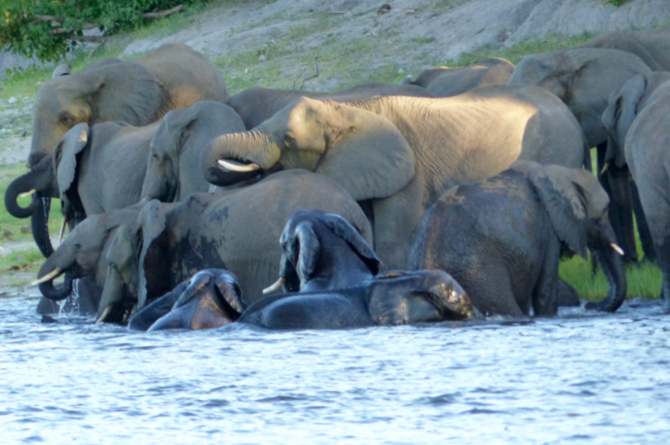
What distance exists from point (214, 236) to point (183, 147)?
1.51 metres

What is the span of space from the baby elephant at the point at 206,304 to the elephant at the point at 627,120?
10.2 feet

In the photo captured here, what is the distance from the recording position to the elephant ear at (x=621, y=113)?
823cm

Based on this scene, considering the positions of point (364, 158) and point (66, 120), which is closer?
point (364, 158)

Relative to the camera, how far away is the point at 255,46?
22.5 meters

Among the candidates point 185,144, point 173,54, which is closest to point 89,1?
point 173,54

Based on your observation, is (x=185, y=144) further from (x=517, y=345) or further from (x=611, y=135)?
(x=517, y=345)

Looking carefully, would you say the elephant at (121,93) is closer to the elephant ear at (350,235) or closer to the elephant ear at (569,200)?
the elephant ear at (350,235)

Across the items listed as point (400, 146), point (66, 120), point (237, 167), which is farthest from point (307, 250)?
point (66, 120)

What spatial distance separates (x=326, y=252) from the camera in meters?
6.31

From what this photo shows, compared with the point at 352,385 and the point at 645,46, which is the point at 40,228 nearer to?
the point at 645,46

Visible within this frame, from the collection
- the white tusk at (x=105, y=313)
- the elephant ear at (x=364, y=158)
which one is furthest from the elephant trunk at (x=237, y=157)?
the white tusk at (x=105, y=313)

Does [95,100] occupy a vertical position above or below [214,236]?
above

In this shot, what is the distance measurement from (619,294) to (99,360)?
2748 mm

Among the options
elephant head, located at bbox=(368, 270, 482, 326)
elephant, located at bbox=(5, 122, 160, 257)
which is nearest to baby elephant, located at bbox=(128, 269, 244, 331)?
elephant head, located at bbox=(368, 270, 482, 326)
